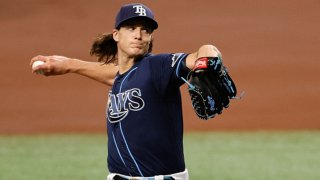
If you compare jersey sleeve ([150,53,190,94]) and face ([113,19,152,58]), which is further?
face ([113,19,152,58])

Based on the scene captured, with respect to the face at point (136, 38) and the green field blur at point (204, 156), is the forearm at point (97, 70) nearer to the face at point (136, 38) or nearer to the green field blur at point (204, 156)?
the face at point (136, 38)

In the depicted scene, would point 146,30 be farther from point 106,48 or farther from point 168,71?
point 106,48

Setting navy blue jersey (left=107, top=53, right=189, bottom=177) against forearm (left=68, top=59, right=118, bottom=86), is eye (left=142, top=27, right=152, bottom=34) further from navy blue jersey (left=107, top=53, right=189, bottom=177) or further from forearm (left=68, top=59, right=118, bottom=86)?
forearm (left=68, top=59, right=118, bottom=86)

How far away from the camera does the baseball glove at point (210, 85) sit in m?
3.04

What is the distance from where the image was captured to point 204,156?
798 cm

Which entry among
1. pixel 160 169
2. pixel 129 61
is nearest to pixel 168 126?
pixel 160 169

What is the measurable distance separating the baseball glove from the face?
1.75 ft

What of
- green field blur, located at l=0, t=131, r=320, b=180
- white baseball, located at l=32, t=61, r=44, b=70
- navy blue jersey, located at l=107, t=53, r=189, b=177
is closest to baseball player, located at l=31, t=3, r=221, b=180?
navy blue jersey, located at l=107, t=53, r=189, b=177

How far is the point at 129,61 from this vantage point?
12.3 ft

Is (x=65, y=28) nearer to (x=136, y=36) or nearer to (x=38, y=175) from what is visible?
(x=38, y=175)

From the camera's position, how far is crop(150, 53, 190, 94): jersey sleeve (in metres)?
3.21

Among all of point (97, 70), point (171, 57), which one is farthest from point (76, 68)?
point (171, 57)

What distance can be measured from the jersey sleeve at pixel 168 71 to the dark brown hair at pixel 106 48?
2.94 feet

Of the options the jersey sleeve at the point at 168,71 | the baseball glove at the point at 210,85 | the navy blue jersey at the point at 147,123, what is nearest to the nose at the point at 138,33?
the navy blue jersey at the point at 147,123
